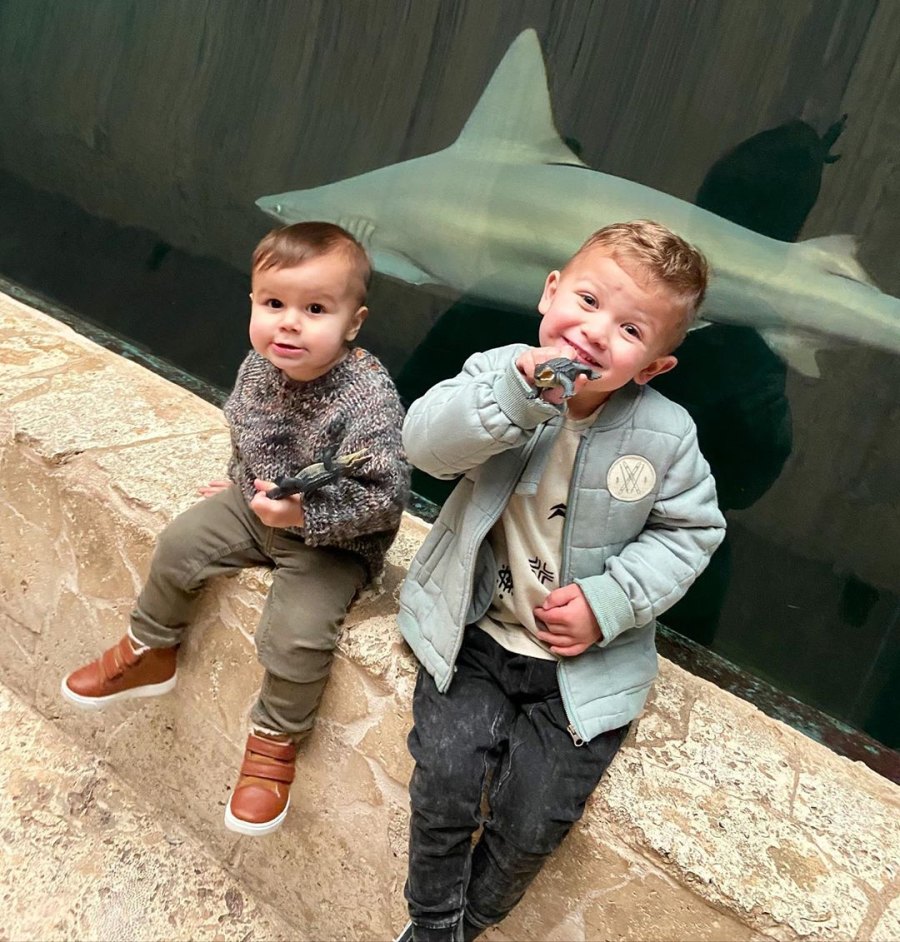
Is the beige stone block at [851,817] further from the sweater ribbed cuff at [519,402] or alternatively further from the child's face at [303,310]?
the child's face at [303,310]

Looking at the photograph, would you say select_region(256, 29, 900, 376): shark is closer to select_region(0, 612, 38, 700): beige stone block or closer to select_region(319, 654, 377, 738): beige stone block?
select_region(319, 654, 377, 738): beige stone block

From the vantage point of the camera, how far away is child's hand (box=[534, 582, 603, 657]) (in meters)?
1.12

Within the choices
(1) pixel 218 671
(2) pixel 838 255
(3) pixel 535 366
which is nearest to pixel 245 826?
(1) pixel 218 671

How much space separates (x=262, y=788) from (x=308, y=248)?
91 cm

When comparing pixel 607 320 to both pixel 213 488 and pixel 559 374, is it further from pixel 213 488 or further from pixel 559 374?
pixel 213 488

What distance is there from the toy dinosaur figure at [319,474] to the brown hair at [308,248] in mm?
271

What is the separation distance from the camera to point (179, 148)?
379 cm

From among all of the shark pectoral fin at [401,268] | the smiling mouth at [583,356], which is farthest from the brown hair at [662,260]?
the shark pectoral fin at [401,268]

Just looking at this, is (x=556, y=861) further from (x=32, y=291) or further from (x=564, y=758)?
(x=32, y=291)

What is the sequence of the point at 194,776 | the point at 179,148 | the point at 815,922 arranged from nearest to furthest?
1. the point at 815,922
2. the point at 194,776
3. the point at 179,148

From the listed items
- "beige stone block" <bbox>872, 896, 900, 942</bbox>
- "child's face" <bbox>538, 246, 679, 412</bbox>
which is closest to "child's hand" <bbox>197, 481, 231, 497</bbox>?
"child's face" <bbox>538, 246, 679, 412</bbox>

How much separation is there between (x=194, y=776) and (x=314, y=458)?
0.84 m

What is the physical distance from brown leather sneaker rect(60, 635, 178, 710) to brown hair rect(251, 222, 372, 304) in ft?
2.63

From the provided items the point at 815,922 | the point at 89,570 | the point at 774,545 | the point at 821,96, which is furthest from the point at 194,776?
the point at 821,96
